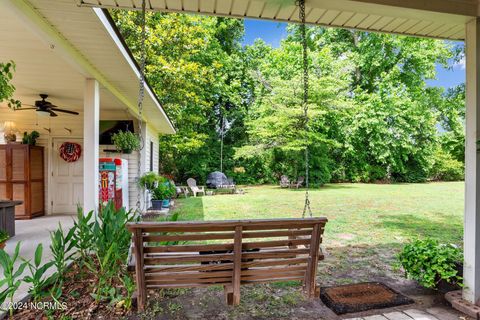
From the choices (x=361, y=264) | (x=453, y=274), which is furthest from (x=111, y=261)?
(x=453, y=274)

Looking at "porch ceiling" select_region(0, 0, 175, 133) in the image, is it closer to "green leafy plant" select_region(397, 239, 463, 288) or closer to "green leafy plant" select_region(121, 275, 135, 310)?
"green leafy plant" select_region(121, 275, 135, 310)

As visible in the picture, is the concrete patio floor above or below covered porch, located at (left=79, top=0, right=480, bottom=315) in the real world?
below

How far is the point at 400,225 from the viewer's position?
18.8 feet

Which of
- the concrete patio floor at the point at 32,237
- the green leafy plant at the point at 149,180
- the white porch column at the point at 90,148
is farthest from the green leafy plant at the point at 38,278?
the green leafy plant at the point at 149,180

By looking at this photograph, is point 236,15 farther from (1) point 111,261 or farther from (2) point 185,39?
(2) point 185,39

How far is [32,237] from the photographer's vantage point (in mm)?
4402

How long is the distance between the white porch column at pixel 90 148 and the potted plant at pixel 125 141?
2268 mm

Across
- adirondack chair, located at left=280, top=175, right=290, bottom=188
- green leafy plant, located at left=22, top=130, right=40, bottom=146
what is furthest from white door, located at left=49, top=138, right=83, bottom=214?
adirondack chair, located at left=280, top=175, right=290, bottom=188

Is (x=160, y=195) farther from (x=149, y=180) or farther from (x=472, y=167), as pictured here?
(x=472, y=167)

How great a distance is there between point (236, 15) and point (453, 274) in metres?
3.11

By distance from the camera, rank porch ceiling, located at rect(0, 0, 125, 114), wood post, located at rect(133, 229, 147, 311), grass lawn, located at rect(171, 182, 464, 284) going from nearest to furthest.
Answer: wood post, located at rect(133, 229, 147, 311) → porch ceiling, located at rect(0, 0, 125, 114) → grass lawn, located at rect(171, 182, 464, 284)

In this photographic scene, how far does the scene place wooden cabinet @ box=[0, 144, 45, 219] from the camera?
561cm

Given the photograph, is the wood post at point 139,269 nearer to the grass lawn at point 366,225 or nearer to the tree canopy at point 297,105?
the grass lawn at point 366,225

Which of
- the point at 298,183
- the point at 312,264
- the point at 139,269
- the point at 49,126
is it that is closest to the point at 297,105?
the point at 298,183
